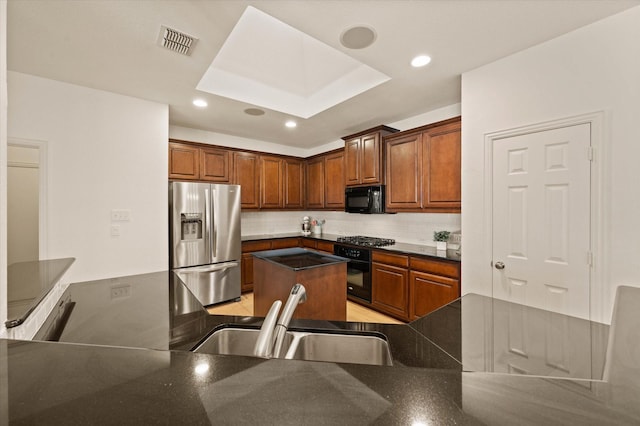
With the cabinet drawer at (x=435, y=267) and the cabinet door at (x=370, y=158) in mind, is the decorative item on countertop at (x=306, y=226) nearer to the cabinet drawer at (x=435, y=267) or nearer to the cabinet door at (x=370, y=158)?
the cabinet door at (x=370, y=158)

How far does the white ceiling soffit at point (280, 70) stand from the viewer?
254 cm

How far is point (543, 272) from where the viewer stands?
2.00 m

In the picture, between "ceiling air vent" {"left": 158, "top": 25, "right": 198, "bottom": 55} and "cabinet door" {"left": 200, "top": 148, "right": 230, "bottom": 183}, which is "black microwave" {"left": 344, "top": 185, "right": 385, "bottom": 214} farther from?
"ceiling air vent" {"left": 158, "top": 25, "right": 198, "bottom": 55}

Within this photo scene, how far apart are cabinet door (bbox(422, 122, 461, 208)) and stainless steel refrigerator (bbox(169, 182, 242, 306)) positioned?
2.56m

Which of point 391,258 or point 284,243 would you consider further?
point 284,243

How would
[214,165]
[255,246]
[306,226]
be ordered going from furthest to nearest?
[306,226], [255,246], [214,165]

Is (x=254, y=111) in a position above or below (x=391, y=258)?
above

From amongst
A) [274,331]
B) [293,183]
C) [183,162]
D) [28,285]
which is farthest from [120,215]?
[274,331]

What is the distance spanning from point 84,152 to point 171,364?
3142 millimetres

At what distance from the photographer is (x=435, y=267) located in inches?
110

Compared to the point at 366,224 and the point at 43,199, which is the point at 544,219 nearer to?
the point at 366,224

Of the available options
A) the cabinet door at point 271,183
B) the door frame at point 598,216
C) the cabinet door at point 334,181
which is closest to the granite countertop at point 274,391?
the door frame at point 598,216

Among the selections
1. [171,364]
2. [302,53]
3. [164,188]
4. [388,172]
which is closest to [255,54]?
[302,53]

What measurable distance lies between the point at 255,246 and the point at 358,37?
10.4 feet
